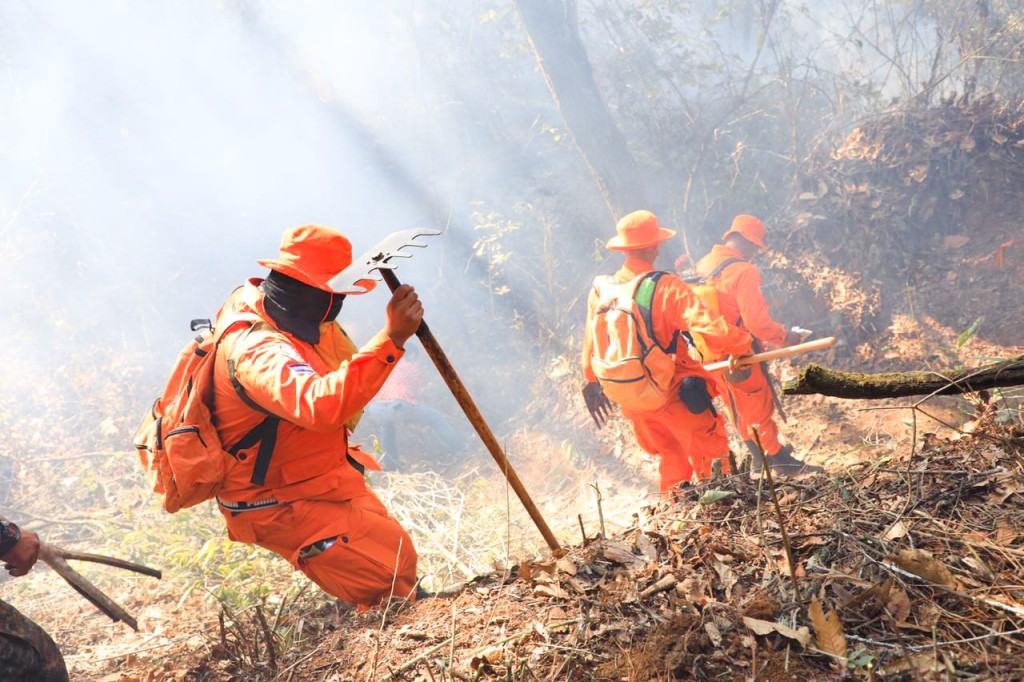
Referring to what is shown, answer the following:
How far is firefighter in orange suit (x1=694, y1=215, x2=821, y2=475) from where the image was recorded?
5.84 meters

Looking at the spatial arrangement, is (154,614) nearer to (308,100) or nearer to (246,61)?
(308,100)

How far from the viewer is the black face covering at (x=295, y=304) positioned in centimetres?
312

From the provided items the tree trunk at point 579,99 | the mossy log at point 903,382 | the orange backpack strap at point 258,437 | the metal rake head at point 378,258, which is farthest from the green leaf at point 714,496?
the tree trunk at point 579,99

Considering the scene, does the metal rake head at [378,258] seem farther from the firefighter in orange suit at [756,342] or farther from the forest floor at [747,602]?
the firefighter in orange suit at [756,342]

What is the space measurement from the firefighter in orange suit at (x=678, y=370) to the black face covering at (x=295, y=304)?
7.94 ft

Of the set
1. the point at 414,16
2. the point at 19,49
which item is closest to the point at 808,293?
the point at 414,16

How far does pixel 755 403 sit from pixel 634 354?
1.88 meters

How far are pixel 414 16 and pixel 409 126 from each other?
7.45ft

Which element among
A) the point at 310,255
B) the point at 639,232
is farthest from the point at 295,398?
the point at 639,232

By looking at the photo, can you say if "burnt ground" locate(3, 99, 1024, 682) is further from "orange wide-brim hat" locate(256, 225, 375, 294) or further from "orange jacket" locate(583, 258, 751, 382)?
"orange jacket" locate(583, 258, 751, 382)

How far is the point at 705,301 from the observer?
19.0 feet

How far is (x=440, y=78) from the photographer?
12711mm

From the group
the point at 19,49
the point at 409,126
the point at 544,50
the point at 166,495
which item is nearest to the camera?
the point at 166,495

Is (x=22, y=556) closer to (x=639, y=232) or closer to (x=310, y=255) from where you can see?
(x=310, y=255)
